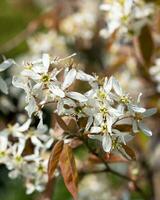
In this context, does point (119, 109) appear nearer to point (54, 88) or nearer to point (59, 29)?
point (54, 88)

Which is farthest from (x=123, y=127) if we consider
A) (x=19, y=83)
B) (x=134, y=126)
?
(x=19, y=83)

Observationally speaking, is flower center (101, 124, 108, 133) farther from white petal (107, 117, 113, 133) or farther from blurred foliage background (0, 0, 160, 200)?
blurred foliage background (0, 0, 160, 200)

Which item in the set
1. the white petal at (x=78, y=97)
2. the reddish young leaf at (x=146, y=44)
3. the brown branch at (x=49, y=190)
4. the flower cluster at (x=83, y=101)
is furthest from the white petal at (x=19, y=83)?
the reddish young leaf at (x=146, y=44)

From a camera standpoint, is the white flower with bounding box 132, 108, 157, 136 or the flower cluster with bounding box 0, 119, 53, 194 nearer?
the white flower with bounding box 132, 108, 157, 136

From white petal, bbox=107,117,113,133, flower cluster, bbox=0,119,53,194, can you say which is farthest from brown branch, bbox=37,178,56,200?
white petal, bbox=107,117,113,133

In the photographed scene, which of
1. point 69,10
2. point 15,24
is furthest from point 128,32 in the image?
point 15,24

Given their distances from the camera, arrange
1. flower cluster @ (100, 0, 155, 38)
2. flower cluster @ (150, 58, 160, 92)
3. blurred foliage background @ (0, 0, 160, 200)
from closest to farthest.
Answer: flower cluster @ (100, 0, 155, 38), flower cluster @ (150, 58, 160, 92), blurred foliage background @ (0, 0, 160, 200)

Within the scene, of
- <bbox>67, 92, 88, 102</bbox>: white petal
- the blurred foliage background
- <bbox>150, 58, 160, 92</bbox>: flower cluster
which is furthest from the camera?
the blurred foliage background

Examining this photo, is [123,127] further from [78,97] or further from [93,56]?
[93,56]

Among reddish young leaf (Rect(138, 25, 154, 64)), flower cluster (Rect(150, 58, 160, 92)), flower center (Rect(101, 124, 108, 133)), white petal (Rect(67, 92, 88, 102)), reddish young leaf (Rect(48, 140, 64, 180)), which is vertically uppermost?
white petal (Rect(67, 92, 88, 102))
